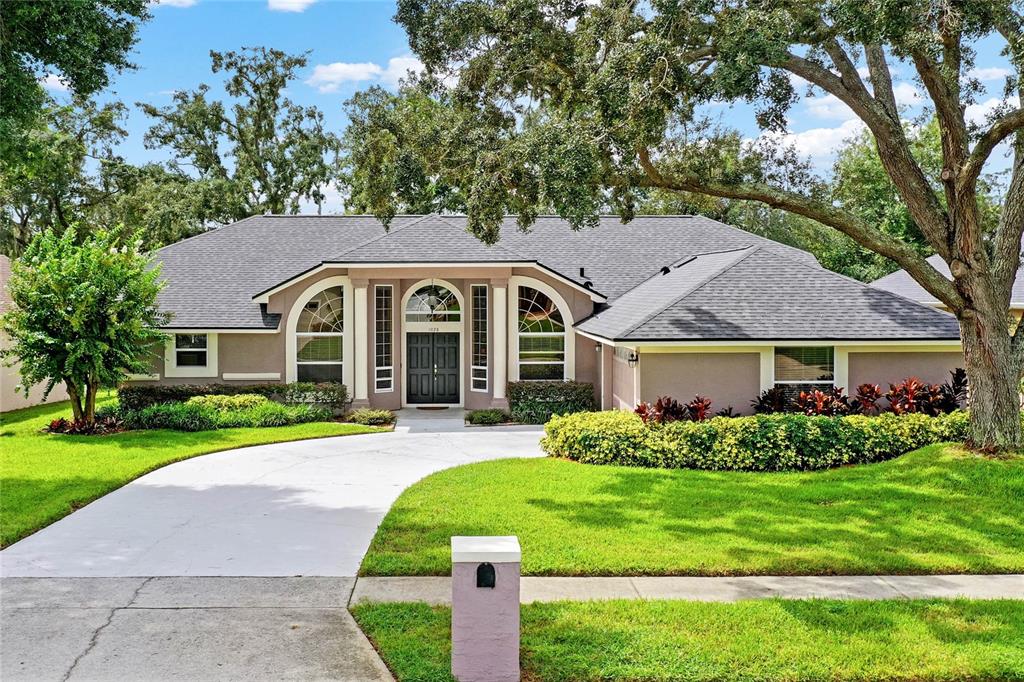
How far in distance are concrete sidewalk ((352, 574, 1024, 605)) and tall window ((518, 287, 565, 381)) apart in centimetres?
1291

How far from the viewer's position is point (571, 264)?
Answer: 922 inches

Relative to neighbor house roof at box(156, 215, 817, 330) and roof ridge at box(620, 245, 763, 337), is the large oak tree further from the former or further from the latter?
neighbor house roof at box(156, 215, 817, 330)

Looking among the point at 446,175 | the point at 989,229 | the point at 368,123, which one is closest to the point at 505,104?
the point at 446,175

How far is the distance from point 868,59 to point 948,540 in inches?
335

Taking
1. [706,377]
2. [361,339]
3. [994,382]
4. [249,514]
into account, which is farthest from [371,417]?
[994,382]

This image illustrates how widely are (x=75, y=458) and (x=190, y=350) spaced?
644 centimetres

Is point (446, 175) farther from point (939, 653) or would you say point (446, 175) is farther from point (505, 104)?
point (939, 653)

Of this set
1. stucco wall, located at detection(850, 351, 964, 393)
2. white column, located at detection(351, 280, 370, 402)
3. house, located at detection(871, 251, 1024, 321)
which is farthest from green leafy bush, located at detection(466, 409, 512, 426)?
house, located at detection(871, 251, 1024, 321)

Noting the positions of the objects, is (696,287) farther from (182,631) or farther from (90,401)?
(90,401)

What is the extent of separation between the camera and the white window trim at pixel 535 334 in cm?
2061

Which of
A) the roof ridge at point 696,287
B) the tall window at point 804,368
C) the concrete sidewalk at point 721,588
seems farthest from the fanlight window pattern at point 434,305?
the concrete sidewalk at point 721,588

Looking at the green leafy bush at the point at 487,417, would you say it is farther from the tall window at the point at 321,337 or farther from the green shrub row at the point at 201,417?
the green shrub row at the point at 201,417

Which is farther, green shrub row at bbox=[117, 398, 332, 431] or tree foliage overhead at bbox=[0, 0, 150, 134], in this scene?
green shrub row at bbox=[117, 398, 332, 431]

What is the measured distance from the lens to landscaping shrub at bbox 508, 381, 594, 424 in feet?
64.7
